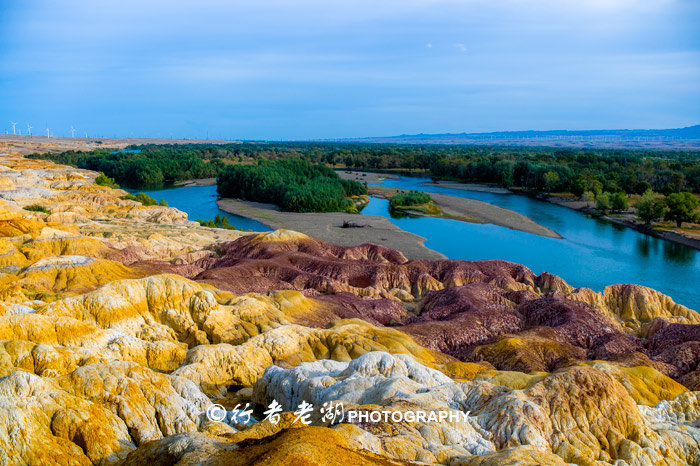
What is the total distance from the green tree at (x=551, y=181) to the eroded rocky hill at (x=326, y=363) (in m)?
88.9

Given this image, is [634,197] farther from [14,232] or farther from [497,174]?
[14,232]

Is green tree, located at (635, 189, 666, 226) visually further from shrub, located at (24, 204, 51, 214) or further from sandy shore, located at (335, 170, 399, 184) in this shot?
shrub, located at (24, 204, 51, 214)

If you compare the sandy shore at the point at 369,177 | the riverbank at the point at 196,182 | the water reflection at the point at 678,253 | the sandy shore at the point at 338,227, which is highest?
the sandy shore at the point at 369,177

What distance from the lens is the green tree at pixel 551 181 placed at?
125m

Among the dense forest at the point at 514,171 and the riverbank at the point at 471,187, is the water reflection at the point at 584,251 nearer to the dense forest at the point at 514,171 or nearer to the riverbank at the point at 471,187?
the dense forest at the point at 514,171

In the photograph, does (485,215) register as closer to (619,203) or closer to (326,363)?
(619,203)

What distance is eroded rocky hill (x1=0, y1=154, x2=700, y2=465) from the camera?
11.6 meters

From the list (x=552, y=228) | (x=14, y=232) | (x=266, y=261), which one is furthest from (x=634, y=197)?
(x=14, y=232)

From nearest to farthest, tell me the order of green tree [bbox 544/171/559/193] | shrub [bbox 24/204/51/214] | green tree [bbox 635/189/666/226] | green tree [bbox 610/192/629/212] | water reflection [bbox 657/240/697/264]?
shrub [bbox 24/204/51/214]
water reflection [bbox 657/240/697/264]
green tree [bbox 635/189/666/226]
green tree [bbox 610/192/629/212]
green tree [bbox 544/171/559/193]

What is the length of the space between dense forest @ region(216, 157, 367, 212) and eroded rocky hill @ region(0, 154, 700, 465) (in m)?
57.0

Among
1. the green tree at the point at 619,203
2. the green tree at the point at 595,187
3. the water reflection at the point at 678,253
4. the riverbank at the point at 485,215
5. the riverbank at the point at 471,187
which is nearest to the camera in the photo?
the water reflection at the point at 678,253

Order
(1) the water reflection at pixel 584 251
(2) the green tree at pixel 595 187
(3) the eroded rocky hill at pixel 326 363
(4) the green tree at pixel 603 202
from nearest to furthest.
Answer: (3) the eroded rocky hill at pixel 326 363 → (1) the water reflection at pixel 584 251 → (4) the green tree at pixel 603 202 → (2) the green tree at pixel 595 187

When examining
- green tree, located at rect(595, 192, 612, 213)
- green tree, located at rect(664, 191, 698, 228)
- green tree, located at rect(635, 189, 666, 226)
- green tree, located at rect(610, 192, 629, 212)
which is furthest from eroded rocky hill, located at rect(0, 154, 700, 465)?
green tree, located at rect(610, 192, 629, 212)

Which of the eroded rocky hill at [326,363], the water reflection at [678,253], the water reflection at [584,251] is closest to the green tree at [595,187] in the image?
the water reflection at [584,251]
